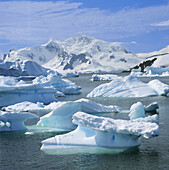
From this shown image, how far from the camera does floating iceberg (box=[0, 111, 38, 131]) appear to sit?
15070 millimetres

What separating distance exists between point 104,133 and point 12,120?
580 centimetres

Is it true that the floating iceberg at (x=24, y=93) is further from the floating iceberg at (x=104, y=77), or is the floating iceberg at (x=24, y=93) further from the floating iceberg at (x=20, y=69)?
the floating iceberg at (x=20, y=69)

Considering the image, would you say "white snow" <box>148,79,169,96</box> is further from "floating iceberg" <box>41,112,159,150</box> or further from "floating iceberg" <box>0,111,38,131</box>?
"floating iceberg" <box>41,112,159,150</box>

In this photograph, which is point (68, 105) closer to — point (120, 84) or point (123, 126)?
point (123, 126)

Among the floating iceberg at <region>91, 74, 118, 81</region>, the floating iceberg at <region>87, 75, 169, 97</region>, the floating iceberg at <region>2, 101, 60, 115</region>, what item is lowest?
the floating iceberg at <region>91, 74, 118, 81</region>

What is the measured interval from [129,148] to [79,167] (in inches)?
92.9

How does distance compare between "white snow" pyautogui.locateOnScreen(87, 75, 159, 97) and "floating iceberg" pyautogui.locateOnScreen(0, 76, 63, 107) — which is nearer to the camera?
"floating iceberg" pyautogui.locateOnScreen(0, 76, 63, 107)

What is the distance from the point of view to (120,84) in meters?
29.8

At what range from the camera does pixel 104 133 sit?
11320mm

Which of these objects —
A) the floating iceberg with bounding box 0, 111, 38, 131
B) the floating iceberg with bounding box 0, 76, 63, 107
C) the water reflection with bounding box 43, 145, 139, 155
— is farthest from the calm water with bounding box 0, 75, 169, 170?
the floating iceberg with bounding box 0, 76, 63, 107

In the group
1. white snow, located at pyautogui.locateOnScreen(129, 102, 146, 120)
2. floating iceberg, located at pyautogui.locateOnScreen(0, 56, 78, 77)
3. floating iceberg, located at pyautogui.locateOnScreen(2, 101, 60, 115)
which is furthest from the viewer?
floating iceberg, located at pyautogui.locateOnScreen(0, 56, 78, 77)

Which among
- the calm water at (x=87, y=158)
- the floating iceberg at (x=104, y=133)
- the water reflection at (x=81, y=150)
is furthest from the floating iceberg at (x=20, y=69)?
the water reflection at (x=81, y=150)

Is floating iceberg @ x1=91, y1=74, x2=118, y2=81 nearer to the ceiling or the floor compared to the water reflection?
nearer to the floor

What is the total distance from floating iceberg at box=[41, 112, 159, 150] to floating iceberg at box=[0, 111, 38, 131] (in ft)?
11.6
